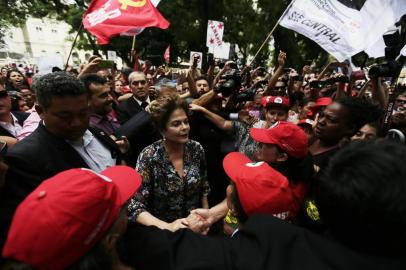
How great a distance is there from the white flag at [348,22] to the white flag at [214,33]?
369 centimetres

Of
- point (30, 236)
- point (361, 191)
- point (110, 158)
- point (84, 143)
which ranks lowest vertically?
point (110, 158)

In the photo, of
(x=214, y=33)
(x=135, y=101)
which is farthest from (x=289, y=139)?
(x=214, y=33)

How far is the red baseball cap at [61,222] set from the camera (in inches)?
35.2

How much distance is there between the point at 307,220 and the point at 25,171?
1.60m

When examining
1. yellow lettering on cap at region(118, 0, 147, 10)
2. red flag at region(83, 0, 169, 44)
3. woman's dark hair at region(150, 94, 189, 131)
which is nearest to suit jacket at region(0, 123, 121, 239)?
woman's dark hair at region(150, 94, 189, 131)

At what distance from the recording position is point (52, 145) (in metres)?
1.79

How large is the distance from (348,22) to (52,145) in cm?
406

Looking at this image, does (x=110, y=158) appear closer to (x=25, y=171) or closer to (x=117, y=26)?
(x=25, y=171)

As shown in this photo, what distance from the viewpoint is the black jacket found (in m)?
0.91

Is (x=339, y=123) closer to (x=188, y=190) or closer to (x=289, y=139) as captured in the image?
(x=289, y=139)

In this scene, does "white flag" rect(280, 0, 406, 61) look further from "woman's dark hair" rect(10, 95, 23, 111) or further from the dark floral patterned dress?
"woman's dark hair" rect(10, 95, 23, 111)

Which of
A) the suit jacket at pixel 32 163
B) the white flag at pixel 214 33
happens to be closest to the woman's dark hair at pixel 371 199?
the suit jacket at pixel 32 163

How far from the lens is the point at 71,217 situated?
925 millimetres

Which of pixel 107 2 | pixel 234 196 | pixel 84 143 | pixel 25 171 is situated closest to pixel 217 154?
pixel 84 143
